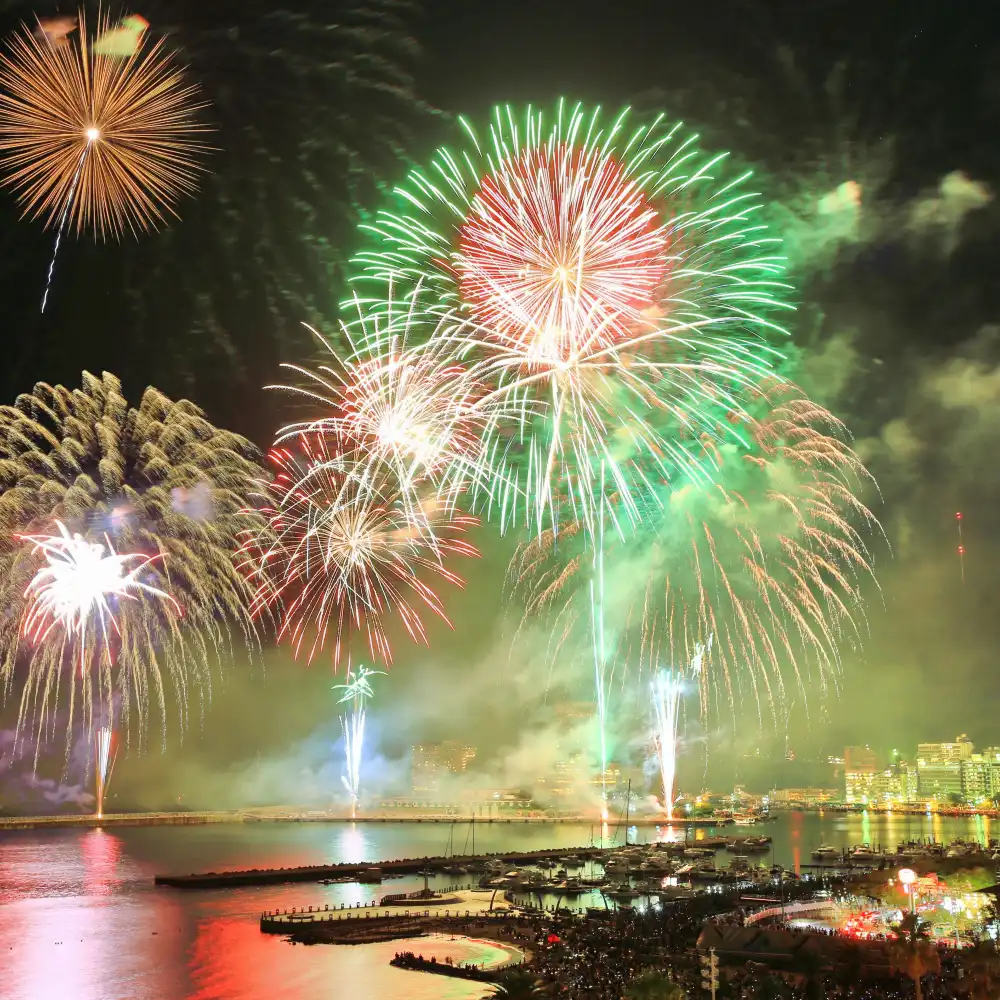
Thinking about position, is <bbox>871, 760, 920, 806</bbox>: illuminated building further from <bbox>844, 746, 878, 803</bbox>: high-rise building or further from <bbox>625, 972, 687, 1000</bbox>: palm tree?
<bbox>625, 972, 687, 1000</bbox>: palm tree

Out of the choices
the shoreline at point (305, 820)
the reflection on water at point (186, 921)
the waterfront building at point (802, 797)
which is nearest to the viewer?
the reflection on water at point (186, 921)

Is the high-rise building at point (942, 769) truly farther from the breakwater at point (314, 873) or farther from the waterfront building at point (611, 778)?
the breakwater at point (314, 873)

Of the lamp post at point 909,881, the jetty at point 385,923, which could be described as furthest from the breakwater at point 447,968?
the lamp post at point 909,881

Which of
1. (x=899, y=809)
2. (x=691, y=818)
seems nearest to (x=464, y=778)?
(x=691, y=818)

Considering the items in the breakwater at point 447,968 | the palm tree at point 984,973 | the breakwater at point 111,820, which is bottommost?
the breakwater at point 111,820

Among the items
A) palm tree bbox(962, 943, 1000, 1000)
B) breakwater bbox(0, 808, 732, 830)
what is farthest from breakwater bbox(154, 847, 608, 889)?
breakwater bbox(0, 808, 732, 830)

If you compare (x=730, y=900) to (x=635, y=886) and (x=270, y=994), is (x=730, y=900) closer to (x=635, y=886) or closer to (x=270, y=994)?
(x=635, y=886)

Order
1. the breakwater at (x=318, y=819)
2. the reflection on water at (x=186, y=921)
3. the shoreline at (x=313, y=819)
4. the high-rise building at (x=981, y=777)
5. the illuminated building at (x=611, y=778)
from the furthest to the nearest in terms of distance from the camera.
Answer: the high-rise building at (x=981, y=777) → the illuminated building at (x=611, y=778) → the breakwater at (x=318, y=819) → the shoreline at (x=313, y=819) → the reflection on water at (x=186, y=921)
